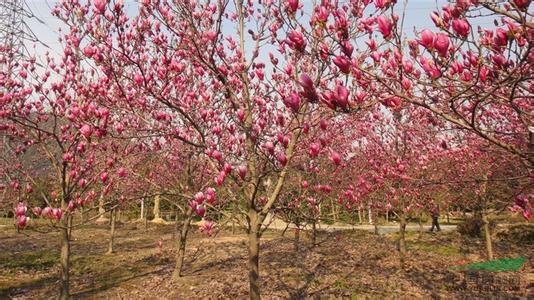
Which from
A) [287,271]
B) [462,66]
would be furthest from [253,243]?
[287,271]

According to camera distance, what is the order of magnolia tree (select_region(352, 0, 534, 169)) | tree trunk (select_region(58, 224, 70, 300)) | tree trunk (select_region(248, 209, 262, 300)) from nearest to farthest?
magnolia tree (select_region(352, 0, 534, 169))
tree trunk (select_region(248, 209, 262, 300))
tree trunk (select_region(58, 224, 70, 300))

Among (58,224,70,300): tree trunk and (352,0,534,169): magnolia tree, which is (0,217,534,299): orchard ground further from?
(352,0,534,169): magnolia tree

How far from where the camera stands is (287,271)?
10750 mm

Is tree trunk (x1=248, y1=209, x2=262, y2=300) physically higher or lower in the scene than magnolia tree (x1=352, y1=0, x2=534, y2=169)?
lower

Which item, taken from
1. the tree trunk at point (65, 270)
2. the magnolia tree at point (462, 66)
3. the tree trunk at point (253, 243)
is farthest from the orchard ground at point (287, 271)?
the magnolia tree at point (462, 66)

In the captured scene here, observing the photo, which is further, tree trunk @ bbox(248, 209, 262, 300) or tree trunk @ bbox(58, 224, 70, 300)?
tree trunk @ bbox(58, 224, 70, 300)

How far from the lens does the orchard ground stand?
9148mm

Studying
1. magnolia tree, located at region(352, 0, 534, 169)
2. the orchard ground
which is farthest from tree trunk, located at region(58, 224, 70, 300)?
magnolia tree, located at region(352, 0, 534, 169)

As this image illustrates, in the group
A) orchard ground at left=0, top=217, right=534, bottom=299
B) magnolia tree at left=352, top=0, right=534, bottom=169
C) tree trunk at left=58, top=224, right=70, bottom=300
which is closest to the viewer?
magnolia tree at left=352, top=0, right=534, bottom=169

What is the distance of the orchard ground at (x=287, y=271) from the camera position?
9.15m

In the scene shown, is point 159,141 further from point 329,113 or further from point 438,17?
point 438,17

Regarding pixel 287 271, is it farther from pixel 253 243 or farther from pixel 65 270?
pixel 253 243

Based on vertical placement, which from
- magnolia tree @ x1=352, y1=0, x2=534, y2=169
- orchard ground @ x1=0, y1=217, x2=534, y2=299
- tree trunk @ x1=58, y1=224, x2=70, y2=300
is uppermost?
magnolia tree @ x1=352, y1=0, x2=534, y2=169

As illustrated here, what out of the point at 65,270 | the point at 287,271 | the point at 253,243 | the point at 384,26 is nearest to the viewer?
the point at 384,26
